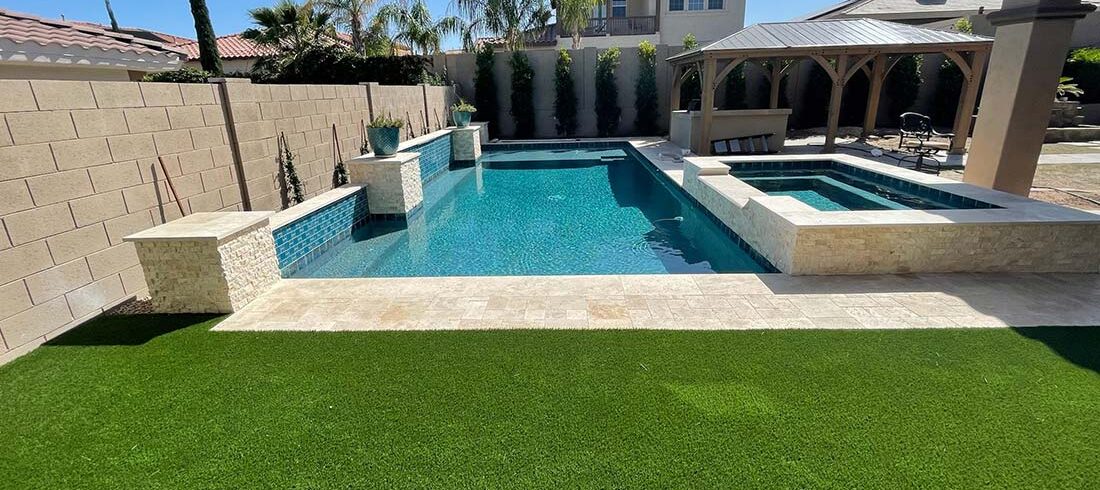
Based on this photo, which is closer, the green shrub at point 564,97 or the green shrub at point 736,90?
the green shrub at point 736,90

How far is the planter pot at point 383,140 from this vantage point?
8.10 m

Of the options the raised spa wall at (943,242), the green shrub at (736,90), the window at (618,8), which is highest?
the window at (618,8)

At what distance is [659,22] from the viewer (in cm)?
2372

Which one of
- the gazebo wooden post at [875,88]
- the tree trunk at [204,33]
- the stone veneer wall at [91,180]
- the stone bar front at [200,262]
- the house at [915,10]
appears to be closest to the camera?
the stone veneer wall at [91,180]

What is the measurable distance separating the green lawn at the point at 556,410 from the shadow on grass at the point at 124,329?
1.2 inches

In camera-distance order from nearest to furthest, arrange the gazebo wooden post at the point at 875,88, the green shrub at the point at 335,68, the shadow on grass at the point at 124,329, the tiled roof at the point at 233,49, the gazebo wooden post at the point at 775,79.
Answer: the shadow on grass at the point at 124,329 < the gazebo wooden post at the point at 875,88 < the gazebo wooden post at the point at 775,79 < the green shrub at the point at 335,68 < the tiled roof at the point at 233,49

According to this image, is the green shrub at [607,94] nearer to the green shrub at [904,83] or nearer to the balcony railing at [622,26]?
the balcony railing at [622,26]

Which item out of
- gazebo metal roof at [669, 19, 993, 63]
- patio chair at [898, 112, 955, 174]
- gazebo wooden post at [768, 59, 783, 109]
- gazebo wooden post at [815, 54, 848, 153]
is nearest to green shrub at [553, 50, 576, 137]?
gazebo metal roof at [669, 19, 993, 63]

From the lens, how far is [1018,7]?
246 inches

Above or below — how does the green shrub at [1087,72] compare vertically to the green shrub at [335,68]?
below

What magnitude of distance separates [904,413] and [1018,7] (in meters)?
6.39

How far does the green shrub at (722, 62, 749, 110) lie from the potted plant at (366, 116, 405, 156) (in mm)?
12462

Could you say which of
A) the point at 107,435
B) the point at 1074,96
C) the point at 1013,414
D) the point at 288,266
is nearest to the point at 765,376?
the point at 1013,414

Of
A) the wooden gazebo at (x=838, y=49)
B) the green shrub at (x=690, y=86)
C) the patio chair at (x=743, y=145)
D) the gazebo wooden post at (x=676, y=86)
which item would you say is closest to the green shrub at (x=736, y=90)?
the green shrub at (x=690, y=86)
